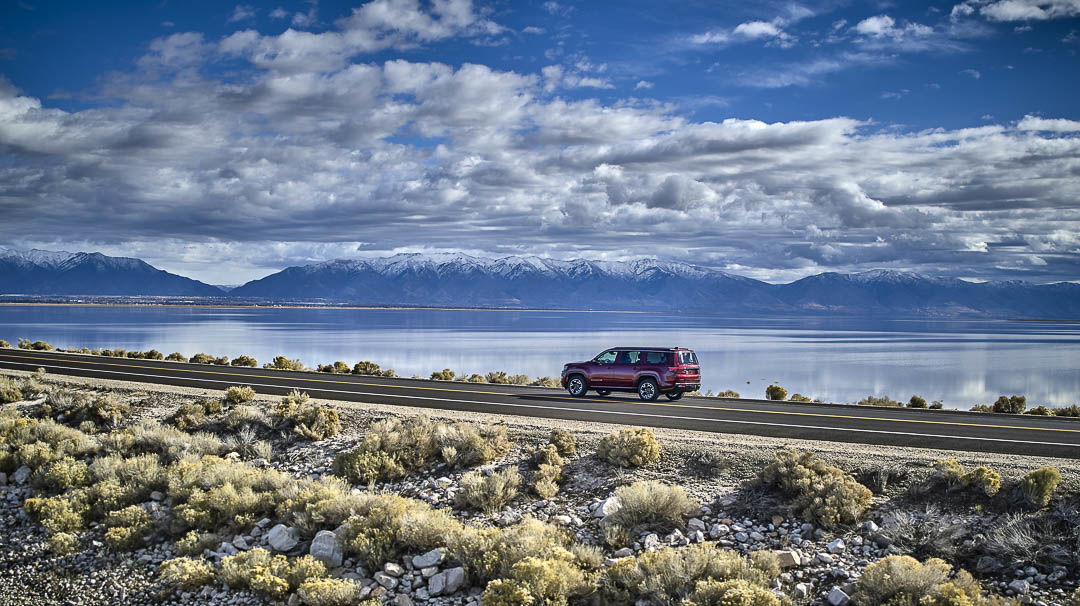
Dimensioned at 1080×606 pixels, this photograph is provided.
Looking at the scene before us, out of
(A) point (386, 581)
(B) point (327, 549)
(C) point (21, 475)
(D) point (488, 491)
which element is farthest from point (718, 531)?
(C) point (21, 475)

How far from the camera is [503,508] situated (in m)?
15.1

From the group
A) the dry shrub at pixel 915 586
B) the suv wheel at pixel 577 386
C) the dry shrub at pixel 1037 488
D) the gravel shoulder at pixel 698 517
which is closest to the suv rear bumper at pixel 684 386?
the suv wheel at pixel 577 386

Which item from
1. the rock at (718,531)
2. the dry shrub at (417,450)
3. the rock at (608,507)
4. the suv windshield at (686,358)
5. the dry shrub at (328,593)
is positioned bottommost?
the dry shrub at (328,593)

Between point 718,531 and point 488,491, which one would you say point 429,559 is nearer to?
point 488,491

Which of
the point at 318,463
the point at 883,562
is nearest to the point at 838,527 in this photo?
the point at 883,562

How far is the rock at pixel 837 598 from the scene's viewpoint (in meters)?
11.1

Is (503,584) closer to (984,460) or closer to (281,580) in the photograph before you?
(281,580)

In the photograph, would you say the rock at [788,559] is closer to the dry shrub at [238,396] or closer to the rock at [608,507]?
the rock at [608,507]

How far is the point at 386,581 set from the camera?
42.5 ft

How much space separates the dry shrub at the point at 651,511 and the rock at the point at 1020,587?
4873 millimetres

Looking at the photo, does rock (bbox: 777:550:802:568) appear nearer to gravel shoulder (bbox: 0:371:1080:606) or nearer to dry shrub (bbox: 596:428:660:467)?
gravel shoulder (bbox: 0:371:1080:606)

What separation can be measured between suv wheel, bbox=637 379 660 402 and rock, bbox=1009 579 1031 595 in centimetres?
1554

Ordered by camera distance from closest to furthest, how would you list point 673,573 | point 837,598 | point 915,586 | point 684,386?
point 915,586 < point 837,598 < point 673,573 < point 684,386

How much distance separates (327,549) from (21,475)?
35.6 feet
